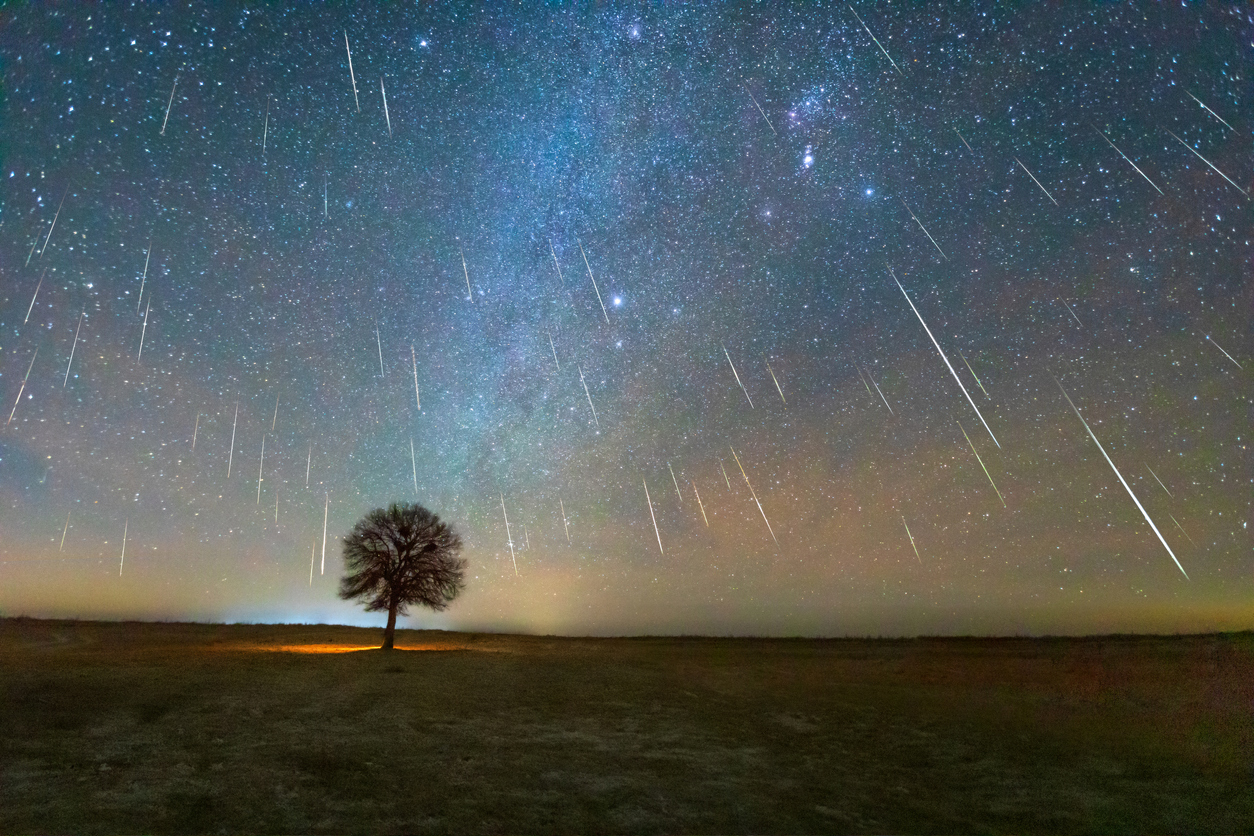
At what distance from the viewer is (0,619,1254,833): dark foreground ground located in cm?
1114

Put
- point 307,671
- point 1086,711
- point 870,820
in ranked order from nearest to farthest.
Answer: point 870,820, point 1086,711, point 307,671

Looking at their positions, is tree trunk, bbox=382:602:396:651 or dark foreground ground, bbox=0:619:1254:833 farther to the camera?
tree trunk, bbox=382:602:396:651

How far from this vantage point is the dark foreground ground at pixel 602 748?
36.6ft

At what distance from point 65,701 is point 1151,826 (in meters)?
24.3

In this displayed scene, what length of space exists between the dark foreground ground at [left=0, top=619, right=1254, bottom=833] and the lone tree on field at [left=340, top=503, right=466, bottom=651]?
28.5 feet

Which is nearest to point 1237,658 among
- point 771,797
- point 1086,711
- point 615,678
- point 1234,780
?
point 1086,711

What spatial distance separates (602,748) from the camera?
623 inches

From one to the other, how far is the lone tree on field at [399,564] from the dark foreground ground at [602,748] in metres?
8.69

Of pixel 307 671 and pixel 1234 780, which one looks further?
pixel 307 671

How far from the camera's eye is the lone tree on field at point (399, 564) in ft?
125

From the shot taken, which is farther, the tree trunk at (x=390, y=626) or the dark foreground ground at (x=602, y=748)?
the tree trunk at (x=390, y=626)

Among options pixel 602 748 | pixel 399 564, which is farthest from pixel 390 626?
pixel 602 748

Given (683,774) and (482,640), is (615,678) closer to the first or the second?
(683,774)

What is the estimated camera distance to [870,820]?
38.6 ft
